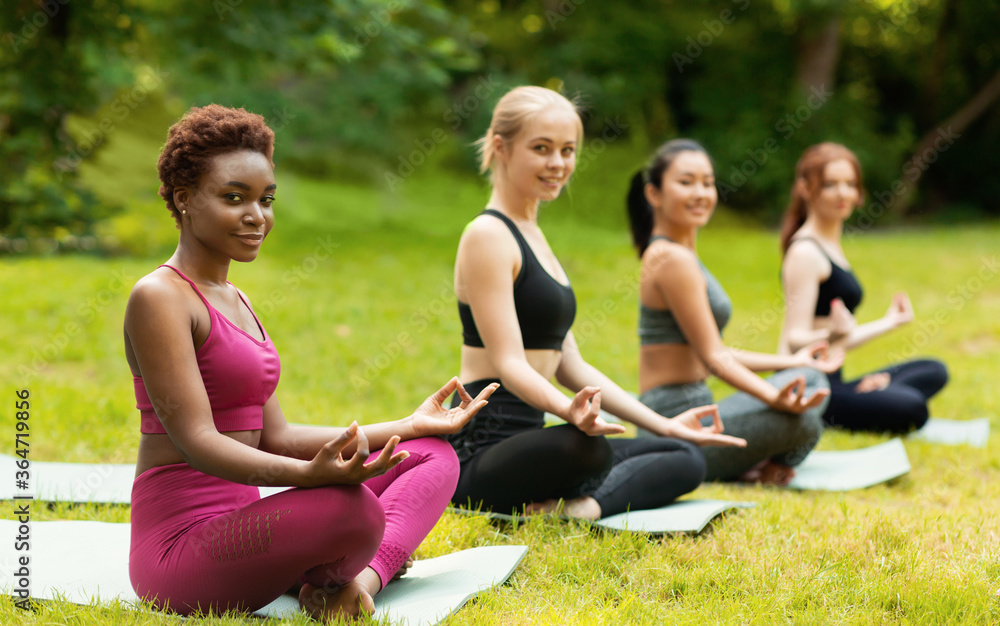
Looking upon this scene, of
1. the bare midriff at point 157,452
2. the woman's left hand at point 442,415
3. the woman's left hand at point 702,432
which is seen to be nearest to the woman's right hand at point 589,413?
the woman's left hand at point 442,415

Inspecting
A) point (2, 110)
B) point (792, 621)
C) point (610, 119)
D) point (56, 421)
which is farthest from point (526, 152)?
point (610, 119)

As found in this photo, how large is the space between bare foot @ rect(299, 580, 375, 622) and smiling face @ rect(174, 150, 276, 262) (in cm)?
90

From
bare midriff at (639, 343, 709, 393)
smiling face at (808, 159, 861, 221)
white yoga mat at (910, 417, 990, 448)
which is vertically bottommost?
white yoga mat at (910, 417, 990, 448)

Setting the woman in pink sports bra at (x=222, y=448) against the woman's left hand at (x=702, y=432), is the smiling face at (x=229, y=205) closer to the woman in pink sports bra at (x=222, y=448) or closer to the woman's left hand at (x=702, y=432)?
the woman in pink sports bra at (x=222, y=448)

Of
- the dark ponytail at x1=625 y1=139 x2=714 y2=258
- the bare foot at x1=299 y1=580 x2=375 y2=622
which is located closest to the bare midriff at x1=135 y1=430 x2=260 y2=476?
the bare foot at x1=299 y1=580 x2=375 y2=622

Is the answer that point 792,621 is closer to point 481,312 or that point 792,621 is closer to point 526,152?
point 481,312

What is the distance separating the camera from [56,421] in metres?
4.32

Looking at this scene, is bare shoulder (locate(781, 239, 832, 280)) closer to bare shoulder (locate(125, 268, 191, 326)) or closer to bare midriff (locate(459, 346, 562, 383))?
bare midriff (locate(459, 346, 562, 383))

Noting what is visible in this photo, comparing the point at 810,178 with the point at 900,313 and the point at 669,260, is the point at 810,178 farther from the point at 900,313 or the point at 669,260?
the point at 669,260

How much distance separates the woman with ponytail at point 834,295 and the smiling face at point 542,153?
2083 mm

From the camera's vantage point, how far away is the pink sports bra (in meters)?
2.10

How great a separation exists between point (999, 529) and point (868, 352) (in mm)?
4969

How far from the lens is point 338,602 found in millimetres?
2170

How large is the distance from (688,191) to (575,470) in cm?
159
